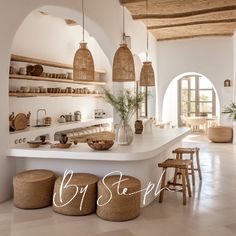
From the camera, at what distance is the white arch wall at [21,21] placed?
4.39m

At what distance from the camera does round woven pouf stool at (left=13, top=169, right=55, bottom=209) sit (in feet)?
13.7

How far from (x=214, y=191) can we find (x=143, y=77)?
88.2 inches

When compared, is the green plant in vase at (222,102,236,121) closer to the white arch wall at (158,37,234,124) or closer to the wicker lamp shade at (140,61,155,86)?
the white arch wall at (158,37,234,124)

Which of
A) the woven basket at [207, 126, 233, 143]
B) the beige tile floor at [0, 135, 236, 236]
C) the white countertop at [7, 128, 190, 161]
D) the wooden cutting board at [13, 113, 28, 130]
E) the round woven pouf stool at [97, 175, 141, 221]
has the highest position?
the wooden cutting board at [13, 113, 28, 130]

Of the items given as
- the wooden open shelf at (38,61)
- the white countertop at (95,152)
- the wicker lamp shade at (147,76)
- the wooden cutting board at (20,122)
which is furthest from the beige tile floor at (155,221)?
the wooden open shelf at (38,61)

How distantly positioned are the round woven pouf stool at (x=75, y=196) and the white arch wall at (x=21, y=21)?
2.98 ft

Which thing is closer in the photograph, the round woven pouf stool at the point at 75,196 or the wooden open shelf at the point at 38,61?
the round woven pouf stool at the point at 75,196

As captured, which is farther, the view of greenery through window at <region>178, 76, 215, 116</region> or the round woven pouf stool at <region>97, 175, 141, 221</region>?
the view of greenery through window at <region>178, 76, 215, 116</region>

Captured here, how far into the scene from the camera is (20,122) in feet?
19.4

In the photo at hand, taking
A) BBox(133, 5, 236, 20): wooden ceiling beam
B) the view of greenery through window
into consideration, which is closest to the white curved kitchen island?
BBox(133, 5, 236, 20): wooden ceiling beam

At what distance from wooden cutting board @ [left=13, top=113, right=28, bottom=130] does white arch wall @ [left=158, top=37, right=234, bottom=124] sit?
6.55 metres

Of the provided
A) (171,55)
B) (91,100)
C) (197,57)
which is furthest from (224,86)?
(91,100)

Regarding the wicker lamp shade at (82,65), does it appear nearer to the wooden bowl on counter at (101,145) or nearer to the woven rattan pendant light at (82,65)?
the woven rattan pendant light at (82,65)

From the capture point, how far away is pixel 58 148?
4430mm
